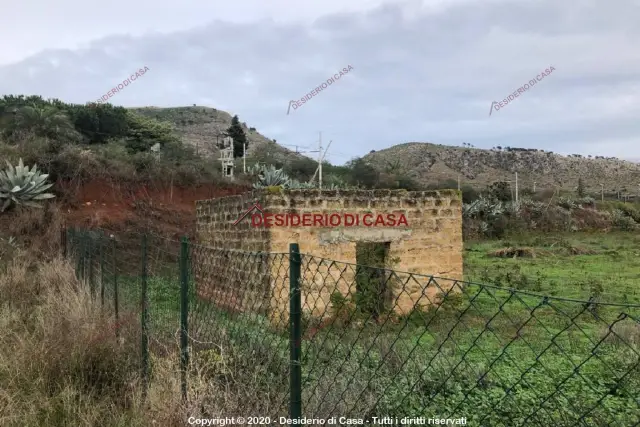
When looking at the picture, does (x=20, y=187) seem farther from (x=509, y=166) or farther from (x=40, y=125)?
(x=509, y=166)

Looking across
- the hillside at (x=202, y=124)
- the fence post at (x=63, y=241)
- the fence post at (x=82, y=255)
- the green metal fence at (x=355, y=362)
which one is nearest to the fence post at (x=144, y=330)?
the green metal fence at (x=355, y=362)

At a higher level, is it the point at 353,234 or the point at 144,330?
the point at 353,234

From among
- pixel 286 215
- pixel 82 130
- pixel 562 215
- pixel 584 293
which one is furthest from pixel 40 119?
pixel 562 215

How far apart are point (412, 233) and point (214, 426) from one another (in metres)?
6.19

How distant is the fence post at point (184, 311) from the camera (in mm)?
3754

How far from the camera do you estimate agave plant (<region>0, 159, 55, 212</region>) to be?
13.6 metres

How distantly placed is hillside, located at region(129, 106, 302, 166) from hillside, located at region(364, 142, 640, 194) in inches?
474

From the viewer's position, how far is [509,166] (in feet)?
178

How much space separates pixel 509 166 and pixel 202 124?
110 ft

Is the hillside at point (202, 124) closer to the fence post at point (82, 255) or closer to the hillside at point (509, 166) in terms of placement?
the hillside at point (509, 166)

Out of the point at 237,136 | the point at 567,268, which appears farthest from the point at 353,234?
the point at 237,136

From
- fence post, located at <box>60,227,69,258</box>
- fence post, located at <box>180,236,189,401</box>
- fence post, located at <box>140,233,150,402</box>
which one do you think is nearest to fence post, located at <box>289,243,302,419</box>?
fence post, located at <box>180,236,189,401</box>

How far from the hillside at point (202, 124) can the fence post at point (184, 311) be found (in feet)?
142

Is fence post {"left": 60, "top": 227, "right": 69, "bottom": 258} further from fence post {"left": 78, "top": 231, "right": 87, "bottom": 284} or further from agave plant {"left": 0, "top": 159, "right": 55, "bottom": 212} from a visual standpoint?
fence post {"left": 78, "top": 231, "right": 87, "bottom": 284}
